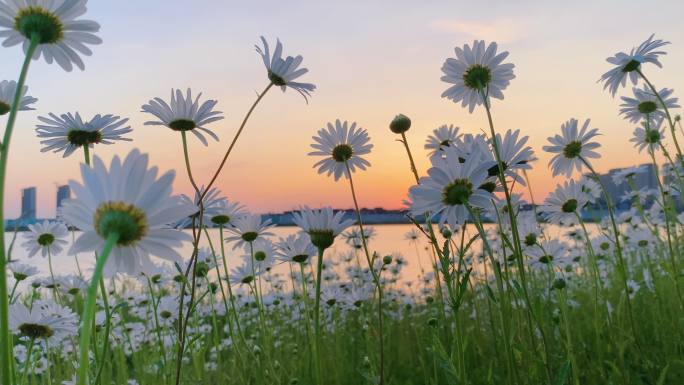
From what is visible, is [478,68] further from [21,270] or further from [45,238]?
[21,270]

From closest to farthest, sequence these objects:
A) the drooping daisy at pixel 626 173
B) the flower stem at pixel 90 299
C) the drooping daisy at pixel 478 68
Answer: the flower stem at pixel 90 299, the drooping daisy at pixel 478 68, the drooping daisy at pixel 626 173

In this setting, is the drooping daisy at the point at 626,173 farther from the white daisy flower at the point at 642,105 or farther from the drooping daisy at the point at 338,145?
the drooping daisy at the point at 338,145

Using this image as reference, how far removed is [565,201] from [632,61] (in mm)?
649

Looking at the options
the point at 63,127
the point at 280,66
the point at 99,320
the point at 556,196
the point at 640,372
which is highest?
the point at 280,66

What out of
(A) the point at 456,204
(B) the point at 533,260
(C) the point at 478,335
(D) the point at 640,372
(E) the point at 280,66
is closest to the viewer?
(A) the point at 456,204

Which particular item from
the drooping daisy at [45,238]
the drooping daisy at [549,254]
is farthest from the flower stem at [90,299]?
the drooping daisy at [549,254]

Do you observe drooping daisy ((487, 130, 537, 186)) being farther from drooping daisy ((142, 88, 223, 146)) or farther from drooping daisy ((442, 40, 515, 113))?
drooping daisy ((142, 88, 223, 146))

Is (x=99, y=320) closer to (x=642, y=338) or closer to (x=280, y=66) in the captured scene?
(x=280, y=66)

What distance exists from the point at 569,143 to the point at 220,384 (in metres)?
1.77

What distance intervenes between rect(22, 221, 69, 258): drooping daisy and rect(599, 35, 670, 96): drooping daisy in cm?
242

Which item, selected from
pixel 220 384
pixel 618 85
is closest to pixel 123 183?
pixel 220 384

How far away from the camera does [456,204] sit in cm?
139

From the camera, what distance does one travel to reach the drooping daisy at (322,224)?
164 cm

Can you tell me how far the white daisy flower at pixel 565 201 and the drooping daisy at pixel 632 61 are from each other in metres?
0.49
